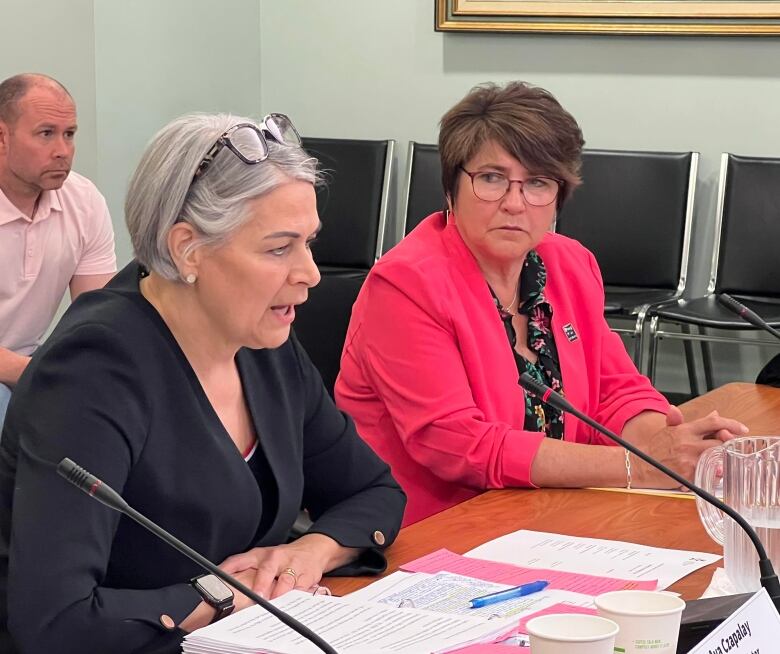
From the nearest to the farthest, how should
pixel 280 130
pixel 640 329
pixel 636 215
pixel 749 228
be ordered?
pixel 280 130, pixel 640 329, pixel 749 228, pixel 636 215

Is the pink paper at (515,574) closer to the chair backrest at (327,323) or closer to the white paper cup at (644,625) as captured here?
the white paper cup at (644,625)

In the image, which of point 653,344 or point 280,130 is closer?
point 280,130

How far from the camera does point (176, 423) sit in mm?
1564

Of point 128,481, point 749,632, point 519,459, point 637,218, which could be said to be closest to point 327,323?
point 519,459

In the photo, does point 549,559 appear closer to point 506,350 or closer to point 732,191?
point 506,350

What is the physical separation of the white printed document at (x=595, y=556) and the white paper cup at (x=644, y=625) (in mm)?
431

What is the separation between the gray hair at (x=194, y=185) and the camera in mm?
1539

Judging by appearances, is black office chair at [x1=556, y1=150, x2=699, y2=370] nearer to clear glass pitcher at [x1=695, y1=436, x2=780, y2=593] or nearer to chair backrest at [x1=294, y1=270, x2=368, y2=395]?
chair backrest at [x1=294, y1=270, x2=368, y2=395]

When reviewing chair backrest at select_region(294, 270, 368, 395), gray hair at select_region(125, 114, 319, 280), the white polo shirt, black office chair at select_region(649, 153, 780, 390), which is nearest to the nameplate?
gray hair at select_region(125, 114, 319, 280)

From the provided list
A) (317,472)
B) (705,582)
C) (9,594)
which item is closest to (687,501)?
(705,582)

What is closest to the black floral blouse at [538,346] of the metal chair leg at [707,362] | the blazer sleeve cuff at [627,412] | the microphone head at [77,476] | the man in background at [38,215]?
the blazer sleeve cuff at [627,412]

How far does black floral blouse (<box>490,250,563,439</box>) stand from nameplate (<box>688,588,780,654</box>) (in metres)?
1.06

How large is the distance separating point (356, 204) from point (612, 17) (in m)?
1.18

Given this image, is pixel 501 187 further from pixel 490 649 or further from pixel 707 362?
pixel 707 362
